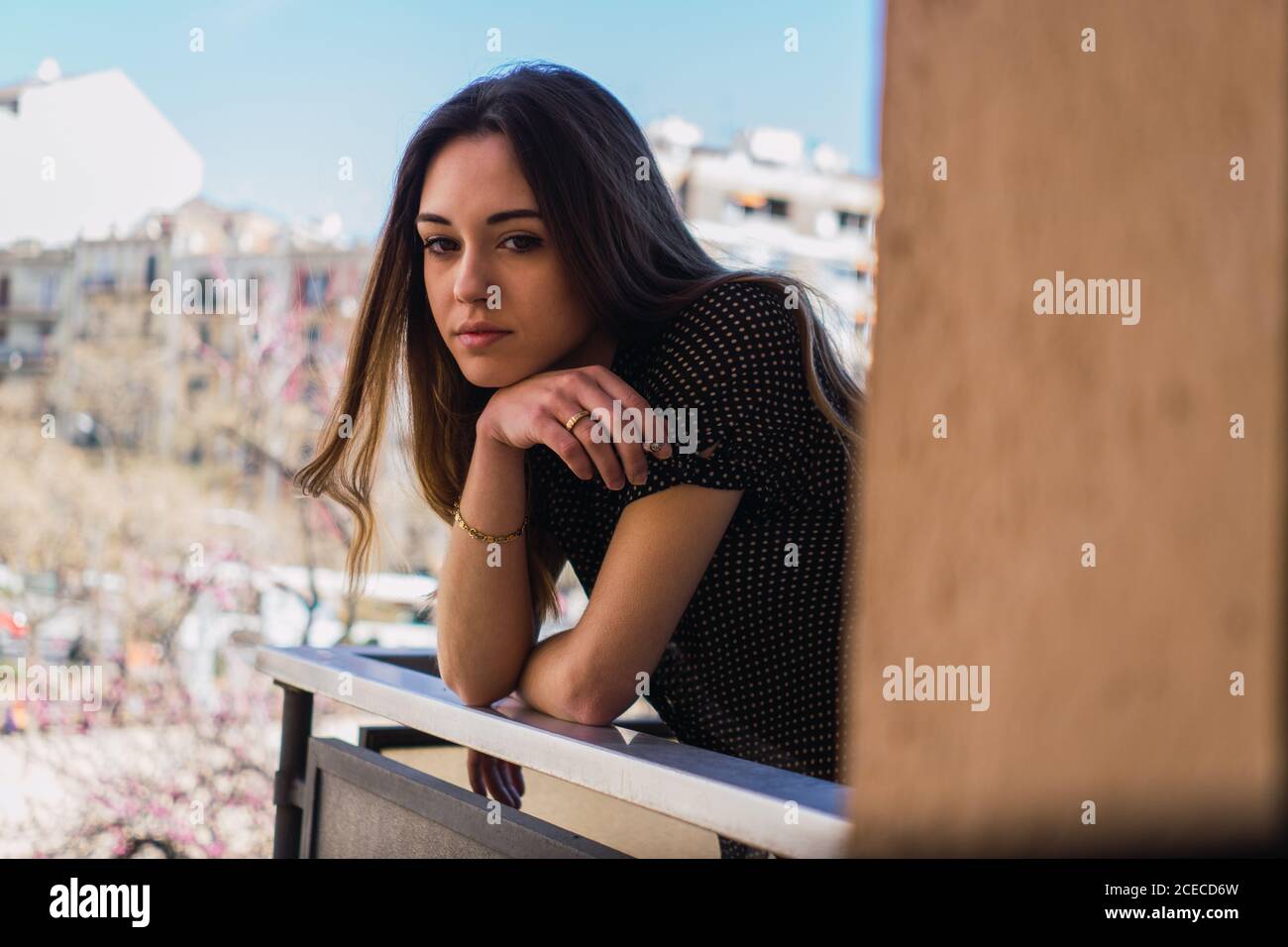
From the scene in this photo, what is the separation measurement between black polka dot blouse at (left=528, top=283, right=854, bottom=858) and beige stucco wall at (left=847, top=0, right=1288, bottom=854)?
0.88 m

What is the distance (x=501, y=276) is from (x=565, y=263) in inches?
3.1

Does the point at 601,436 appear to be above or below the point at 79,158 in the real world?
below

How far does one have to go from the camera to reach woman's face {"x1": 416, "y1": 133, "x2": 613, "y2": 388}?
4.80 ft

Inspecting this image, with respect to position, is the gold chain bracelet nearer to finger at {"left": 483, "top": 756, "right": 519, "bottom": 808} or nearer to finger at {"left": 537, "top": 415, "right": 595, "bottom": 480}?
finger at {"left": 537, "top": 415, "right": 595, "bottom": 480}

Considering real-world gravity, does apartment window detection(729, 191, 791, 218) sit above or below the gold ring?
above

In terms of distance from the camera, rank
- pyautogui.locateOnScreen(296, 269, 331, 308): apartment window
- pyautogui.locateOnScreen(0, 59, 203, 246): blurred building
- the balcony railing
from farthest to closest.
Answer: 1. pyautogui.locateOnScreen(0, 59, 203, 246): blurred building
2. pyautogui.locateOnScreen(296, 269, 331, 308): apartment window
3. the balcony railing

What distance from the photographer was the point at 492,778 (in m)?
1.76

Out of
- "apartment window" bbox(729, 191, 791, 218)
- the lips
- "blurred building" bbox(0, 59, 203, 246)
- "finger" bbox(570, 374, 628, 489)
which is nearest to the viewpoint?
"finger" bbox(570, 374, 628, 489)

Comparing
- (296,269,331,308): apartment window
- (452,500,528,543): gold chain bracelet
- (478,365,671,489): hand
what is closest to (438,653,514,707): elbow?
(452,500,528,543): gold chain bracelet

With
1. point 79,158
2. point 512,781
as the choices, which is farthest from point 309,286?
point 512,781

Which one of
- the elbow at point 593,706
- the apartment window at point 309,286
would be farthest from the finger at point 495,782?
the apartment window at point 309,286

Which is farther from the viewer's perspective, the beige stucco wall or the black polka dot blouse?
the black polka dot blouse

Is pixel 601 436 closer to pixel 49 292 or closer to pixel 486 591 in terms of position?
pixel 486 591
